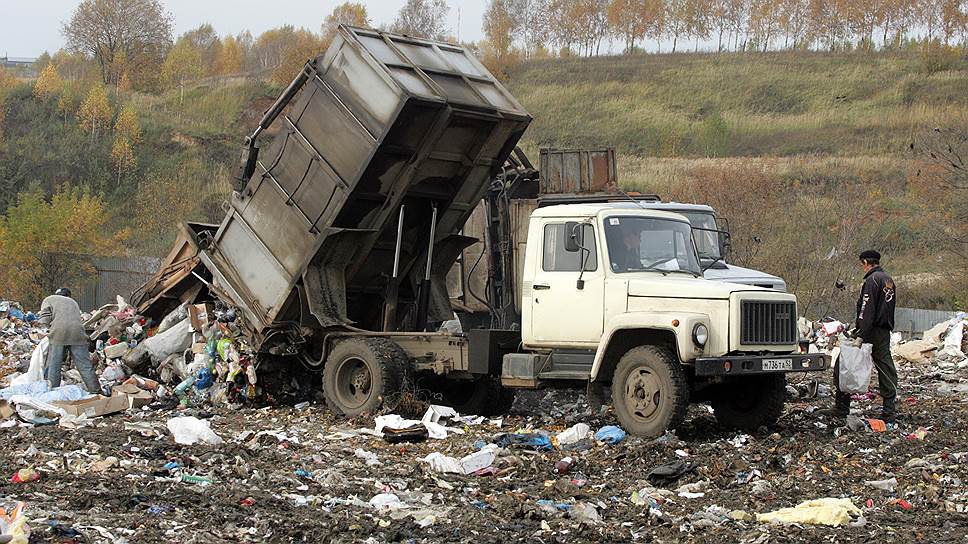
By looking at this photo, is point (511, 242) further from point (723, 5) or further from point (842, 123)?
point (723, 5)

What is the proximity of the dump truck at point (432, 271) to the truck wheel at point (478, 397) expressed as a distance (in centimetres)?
2

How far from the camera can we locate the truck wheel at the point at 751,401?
997 cm

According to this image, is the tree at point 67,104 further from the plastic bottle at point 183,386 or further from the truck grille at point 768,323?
the truck grille at point 768,323

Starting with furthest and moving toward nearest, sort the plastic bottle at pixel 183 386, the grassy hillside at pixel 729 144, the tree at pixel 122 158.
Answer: the tree at pixel 122 158 → the grassy hillside at pixel 729 144 → the plastic bottle at pixel 183 386

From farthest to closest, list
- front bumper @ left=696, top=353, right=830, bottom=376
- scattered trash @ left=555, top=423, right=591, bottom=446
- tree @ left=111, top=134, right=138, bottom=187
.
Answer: tree @ left=111, top=134, right=138, bottom=187
scattered trash @ left=555, top=423, right=591, bottom=446
front bumper @ left=696, top=353, right=830, bottom=376

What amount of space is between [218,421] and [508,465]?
3800 millimetres

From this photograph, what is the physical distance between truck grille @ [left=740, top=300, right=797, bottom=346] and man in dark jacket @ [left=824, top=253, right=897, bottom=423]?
3.87 ft

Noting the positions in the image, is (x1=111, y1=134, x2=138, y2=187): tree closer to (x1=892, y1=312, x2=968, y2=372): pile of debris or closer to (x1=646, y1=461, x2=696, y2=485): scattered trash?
(x1=892, y1=312, x2=968, y2=372): pile of debris


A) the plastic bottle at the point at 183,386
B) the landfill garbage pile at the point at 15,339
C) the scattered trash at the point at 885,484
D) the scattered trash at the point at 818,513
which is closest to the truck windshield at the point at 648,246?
the scattered trash at the point at 885,484

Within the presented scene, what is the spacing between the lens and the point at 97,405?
36.7 feet

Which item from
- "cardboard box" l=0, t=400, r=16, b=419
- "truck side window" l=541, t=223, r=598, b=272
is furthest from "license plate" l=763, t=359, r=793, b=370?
"cardboard box" l=0, t=400, r=16, b=419

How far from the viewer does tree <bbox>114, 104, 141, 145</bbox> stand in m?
51.9

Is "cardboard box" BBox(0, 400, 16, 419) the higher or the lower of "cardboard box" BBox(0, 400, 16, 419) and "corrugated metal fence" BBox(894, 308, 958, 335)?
the lower

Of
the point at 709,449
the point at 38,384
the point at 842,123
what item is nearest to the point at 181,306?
the point at 38,384
